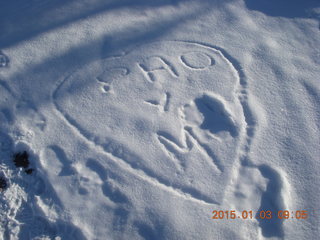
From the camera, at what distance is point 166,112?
5.82ft

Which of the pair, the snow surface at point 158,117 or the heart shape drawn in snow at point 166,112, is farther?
the heart shape drawn in snow at point 166,112

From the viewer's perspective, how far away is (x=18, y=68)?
77.5 inches

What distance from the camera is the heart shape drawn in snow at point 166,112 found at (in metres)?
1.57

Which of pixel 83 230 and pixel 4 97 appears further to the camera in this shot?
pixel 4 97

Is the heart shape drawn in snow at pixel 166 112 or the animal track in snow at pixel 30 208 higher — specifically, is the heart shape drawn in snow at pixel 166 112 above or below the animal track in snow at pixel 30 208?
above

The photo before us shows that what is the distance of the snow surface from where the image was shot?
1.44 m

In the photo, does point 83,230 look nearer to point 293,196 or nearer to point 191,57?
point 293,196

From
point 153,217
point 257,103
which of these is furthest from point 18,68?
point 257,103

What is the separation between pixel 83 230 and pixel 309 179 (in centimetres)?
145

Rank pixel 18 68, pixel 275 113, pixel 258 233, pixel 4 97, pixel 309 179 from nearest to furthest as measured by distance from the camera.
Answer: pixel 258 233 < pixel 309 179 < pixel 275 113 < pixel 4 97 < pixel 18 68

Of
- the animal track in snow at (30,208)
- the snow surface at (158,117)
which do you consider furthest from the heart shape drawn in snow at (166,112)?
the animal track in snow at (30,208)
